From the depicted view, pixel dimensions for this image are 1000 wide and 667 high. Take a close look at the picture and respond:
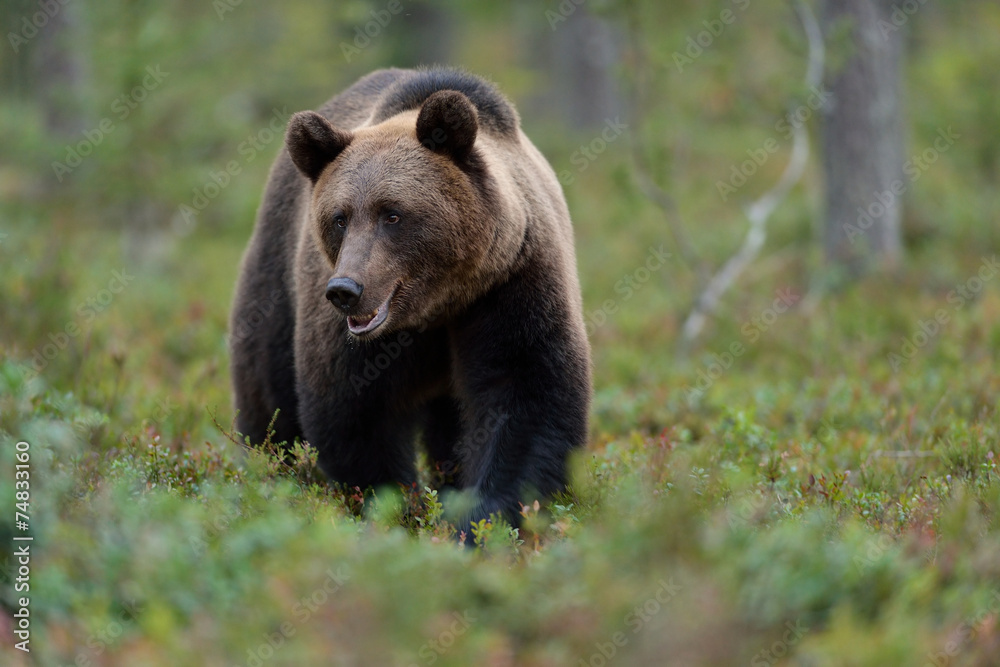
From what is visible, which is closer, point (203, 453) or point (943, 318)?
point (203, 453)

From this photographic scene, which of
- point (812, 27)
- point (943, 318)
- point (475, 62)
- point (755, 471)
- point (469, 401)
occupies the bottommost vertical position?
point (475, 62)

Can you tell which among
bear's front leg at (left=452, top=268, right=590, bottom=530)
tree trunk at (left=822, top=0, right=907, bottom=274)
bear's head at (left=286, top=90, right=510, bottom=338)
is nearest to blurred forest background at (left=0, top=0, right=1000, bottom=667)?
tree trunk at (left=822, top=0, right=907, bottom=274)

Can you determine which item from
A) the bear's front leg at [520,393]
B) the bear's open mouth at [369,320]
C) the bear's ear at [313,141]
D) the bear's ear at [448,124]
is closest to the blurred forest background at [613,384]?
the bear's front leg at [520,393]

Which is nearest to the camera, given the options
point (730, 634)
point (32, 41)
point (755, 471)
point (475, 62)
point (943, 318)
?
point (730, 634)

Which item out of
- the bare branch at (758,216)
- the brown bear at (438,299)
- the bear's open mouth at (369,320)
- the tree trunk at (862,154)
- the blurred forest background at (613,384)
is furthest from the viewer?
the tree trunk at (862,154)

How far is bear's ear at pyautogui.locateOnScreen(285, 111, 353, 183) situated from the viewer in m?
4.51

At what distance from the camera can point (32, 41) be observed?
637 inches

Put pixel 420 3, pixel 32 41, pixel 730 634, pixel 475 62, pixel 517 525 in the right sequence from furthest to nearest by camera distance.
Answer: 1. pixel 475 62
2. pixel 420 3
3. pixel 32 41
4. pixel 517 525
5. pixel 730 634

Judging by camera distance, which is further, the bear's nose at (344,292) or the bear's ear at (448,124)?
the bear's ear at (448,124)

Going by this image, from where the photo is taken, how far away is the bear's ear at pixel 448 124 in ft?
14.4

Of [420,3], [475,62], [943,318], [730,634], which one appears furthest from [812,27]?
[475,62]

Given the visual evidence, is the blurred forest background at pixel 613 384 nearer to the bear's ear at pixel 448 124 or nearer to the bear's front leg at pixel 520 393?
the bear's front leg at pixel 520 393

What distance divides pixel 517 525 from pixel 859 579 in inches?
68.6

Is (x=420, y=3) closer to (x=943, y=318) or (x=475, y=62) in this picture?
(x=475, y=62)
